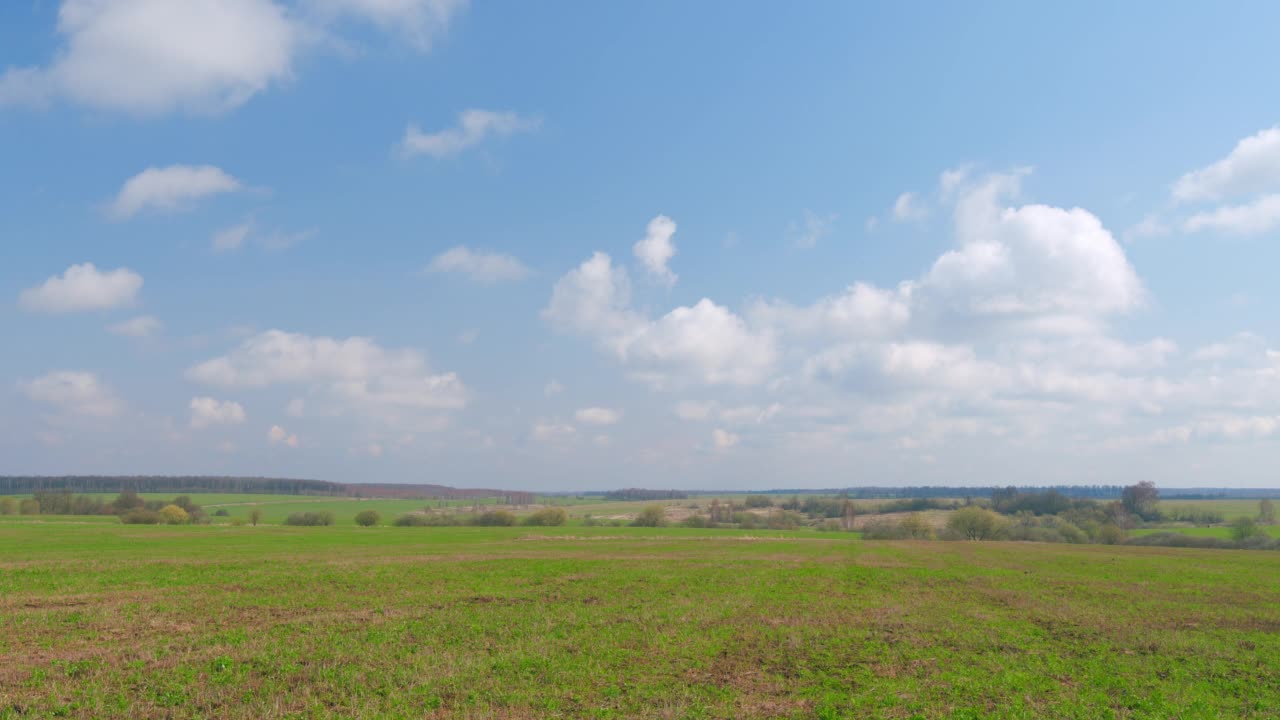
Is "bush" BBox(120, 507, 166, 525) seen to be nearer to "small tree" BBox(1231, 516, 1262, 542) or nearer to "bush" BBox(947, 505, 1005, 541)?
"bush" BBox(947, 505, 1005, 541)

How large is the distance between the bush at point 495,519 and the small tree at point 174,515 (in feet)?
167

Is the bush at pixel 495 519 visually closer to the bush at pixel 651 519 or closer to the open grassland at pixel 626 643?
the bush at pixel 651 519

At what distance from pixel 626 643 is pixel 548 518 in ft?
374

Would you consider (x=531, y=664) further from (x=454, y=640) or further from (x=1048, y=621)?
(x=1048, y=621)

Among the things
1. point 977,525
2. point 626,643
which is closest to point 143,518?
point 626,643

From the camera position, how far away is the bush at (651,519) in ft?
431

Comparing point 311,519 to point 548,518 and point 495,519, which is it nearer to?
point 495,519

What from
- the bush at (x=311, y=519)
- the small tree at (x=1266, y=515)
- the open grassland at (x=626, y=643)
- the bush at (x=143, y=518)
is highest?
the open grassland at (x=626, y=643)

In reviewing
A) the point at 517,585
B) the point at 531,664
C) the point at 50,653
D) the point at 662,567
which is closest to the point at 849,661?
the point at 531,664

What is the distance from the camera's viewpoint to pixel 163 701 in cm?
1570

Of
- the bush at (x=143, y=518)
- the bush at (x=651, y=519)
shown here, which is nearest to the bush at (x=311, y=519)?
the bush at (x=143, y=518)

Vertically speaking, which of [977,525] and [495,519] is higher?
[977,525]

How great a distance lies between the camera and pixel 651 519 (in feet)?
436

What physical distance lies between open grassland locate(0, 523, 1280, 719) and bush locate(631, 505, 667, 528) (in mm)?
89184
